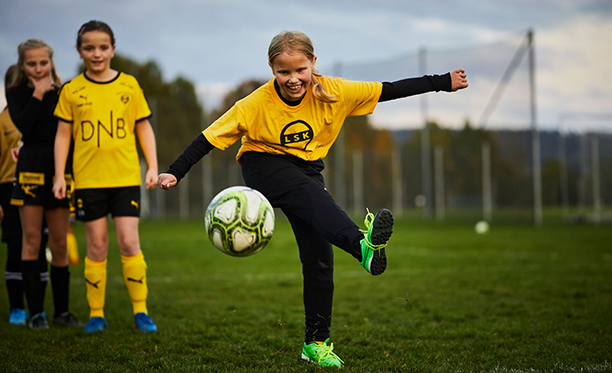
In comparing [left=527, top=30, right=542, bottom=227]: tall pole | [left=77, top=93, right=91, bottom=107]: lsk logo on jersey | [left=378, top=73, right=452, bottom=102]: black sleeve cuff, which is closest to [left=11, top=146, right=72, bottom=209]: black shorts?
[left=77, top=93, right=91, bottom=107]: lsk logo on jersey

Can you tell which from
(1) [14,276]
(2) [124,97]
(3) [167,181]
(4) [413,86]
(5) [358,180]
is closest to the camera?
(3) [167,181]

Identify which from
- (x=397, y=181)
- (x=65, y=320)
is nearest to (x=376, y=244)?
(x=65, y=320)

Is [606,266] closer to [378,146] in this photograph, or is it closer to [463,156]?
[463,156]

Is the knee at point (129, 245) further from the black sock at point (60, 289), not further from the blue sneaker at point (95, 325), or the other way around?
the black sock at point (60, 289)

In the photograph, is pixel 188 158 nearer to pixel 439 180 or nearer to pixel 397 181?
pixel 439 180

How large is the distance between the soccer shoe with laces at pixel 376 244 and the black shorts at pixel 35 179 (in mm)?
2680

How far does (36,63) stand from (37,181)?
0.89 meters

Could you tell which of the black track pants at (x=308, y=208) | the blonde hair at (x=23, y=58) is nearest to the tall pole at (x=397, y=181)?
the blonde hair at (x=23, y=58)

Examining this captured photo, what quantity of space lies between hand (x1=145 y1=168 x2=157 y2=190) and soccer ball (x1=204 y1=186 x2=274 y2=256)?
0.84m

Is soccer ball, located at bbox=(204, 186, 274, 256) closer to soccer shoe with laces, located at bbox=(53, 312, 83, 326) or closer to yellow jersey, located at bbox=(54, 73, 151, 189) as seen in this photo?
yellow jersey, located at bbox=(54, 73, 151, 189)

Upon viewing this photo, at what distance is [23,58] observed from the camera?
4371 mm

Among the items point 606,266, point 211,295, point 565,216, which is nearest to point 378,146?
point 565,216

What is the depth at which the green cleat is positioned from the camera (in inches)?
124

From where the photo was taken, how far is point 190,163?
10.2 feet
